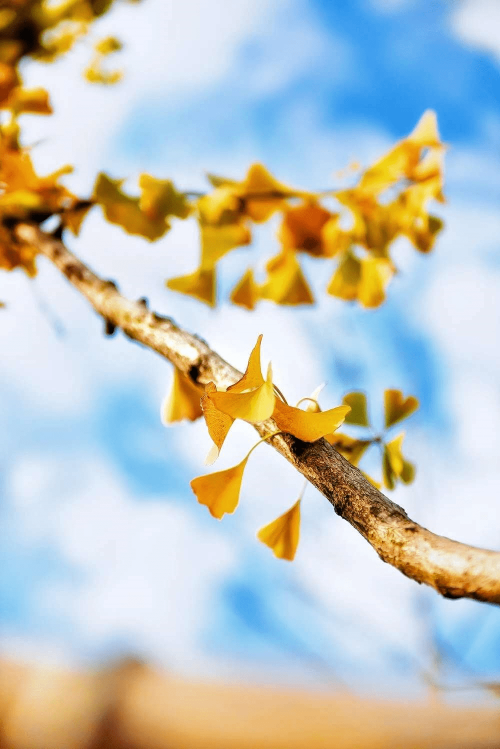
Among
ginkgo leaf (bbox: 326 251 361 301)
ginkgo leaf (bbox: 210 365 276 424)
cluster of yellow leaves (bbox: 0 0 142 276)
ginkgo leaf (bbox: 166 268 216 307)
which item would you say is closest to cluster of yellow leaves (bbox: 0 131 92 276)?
cluster of yellow leaves (bbox: 0 0 142 276)

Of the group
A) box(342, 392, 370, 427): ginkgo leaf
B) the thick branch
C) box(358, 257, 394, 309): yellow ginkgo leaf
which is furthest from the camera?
box(358, 257, 394, 309): yellow ginkgo leaf

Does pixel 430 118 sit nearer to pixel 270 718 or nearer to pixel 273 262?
pixel 273 262

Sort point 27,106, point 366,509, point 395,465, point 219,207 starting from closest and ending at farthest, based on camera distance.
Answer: point 366,509
point 395,465
point 219,207
point 27,106

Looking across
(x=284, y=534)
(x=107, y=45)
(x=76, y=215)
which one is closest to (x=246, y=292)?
(x=76, y=215)

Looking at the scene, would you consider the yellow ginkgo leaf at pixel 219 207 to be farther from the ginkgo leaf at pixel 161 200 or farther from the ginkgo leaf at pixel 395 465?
the ginkgo leaf at pixel 395 465

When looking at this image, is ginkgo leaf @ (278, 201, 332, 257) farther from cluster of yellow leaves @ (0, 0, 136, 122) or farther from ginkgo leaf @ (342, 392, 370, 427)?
cluster of yellow leaves @ (0, 0, 136, 122)

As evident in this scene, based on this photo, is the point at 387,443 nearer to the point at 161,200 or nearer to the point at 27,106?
the point at 161,200
